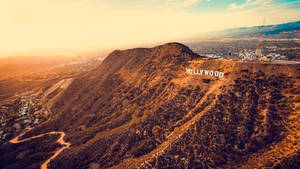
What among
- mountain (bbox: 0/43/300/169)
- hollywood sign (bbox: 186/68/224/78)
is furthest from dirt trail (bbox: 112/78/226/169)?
hollywood sign (bbox: 186/68/224/78)

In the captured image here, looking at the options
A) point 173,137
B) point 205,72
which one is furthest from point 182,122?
point 205,72

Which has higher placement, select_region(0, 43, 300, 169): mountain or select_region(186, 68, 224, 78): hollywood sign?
select_region(186, 68, 224, 78): hollywood sign

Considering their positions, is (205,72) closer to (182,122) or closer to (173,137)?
(182,122)

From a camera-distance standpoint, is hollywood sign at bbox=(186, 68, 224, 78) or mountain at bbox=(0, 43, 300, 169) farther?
hollywood sign at bbox=(186, 68, 224, 78)

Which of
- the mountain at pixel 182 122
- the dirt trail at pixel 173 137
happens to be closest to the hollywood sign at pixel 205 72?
the mountain at pixel 182 122

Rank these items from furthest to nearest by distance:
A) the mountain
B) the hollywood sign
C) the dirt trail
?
1. the hollywood sign
2. the dirt trail
3. the mountain

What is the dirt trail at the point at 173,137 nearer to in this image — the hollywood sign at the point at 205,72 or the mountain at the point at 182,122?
the mountain at the point at 182,122

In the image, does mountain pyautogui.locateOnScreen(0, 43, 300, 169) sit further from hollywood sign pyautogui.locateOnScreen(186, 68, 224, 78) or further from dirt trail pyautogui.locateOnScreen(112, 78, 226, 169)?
hollywood sign pyautogui.locateOnScreen(186, 68, 224, 78)

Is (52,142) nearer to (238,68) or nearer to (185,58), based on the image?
(185,58)

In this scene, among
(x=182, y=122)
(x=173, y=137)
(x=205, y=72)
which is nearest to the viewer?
(x=173, y=137)
